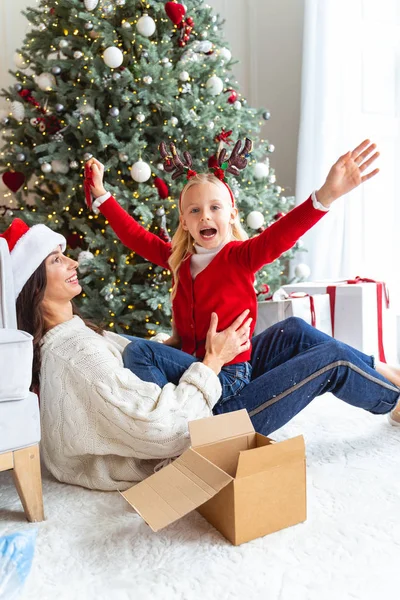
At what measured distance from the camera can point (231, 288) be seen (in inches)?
69.7

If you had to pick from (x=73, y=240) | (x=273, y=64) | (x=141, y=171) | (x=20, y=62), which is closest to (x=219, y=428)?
(x=141, y=171)

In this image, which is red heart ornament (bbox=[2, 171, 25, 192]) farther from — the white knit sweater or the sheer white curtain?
the sheer white curtain

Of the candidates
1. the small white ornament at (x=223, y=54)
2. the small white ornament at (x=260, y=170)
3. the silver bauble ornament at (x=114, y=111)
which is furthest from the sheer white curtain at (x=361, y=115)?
the silver bauble ornament at (x=114, y=111)

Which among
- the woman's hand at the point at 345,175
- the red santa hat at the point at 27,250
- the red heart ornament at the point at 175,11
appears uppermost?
the red heart ornament at the point at 175,11

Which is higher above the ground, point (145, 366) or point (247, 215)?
point (247, 215)

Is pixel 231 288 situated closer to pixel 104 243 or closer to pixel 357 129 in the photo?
pixel 104 243

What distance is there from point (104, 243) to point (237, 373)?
129 cm

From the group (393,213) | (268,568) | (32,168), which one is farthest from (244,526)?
(393,213)

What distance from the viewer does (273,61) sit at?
4047mm

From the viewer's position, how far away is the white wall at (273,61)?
3.95 meters

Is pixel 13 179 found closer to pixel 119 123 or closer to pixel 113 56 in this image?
pixel 119 123

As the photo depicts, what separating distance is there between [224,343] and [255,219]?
136 cm

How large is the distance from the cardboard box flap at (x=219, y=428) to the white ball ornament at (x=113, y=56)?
6.18 ft

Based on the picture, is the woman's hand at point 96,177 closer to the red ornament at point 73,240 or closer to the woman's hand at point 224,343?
the woman's hand at point 224,343
